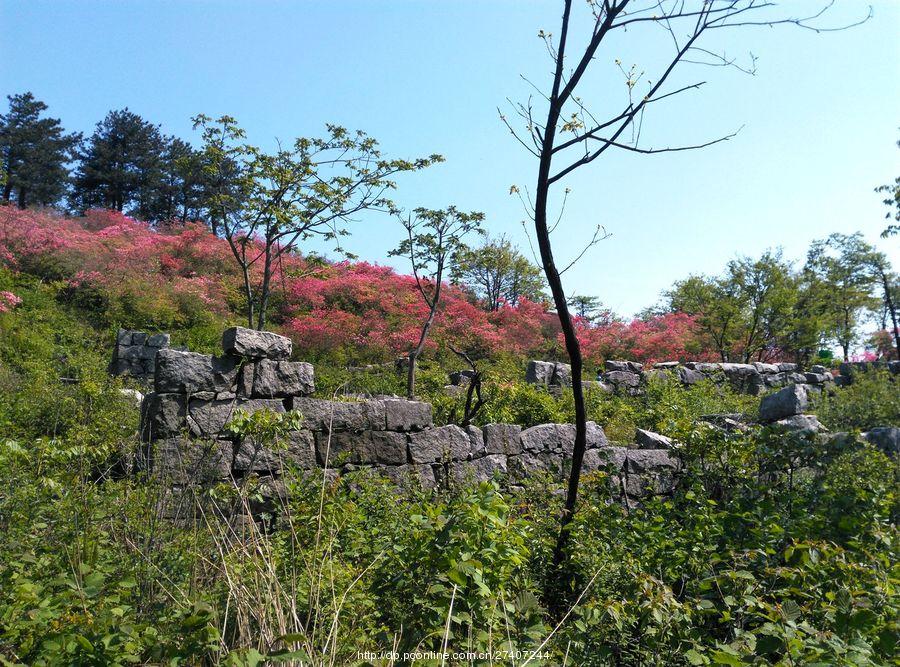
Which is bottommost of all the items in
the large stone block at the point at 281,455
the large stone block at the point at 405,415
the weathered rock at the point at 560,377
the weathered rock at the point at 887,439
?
the large stone block at the point at 281,455

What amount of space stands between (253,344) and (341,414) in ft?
3.42

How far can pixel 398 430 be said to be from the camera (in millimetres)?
6180

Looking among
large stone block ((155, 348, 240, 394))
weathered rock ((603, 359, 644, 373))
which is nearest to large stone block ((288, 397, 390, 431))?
large stone block ((155, 348, 240, 394))

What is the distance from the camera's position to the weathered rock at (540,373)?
1215 cm

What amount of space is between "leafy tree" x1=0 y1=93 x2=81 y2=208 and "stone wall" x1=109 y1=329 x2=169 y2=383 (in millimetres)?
17481

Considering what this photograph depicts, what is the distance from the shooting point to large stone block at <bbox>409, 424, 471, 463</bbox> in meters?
6.23

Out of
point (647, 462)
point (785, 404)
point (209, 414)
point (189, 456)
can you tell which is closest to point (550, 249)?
point (189, 456)

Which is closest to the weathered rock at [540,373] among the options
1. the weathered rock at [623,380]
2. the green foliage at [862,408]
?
the weathered rock at [623,380]

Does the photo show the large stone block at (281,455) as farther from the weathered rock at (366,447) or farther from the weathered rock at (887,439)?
the weathered rock at (887,439)

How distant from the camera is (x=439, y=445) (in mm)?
6387

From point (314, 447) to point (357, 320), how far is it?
9810mm

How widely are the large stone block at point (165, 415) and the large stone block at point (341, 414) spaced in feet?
3.18

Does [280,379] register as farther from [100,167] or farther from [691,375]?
[100,167]

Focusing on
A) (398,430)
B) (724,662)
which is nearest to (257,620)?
(724,662)
